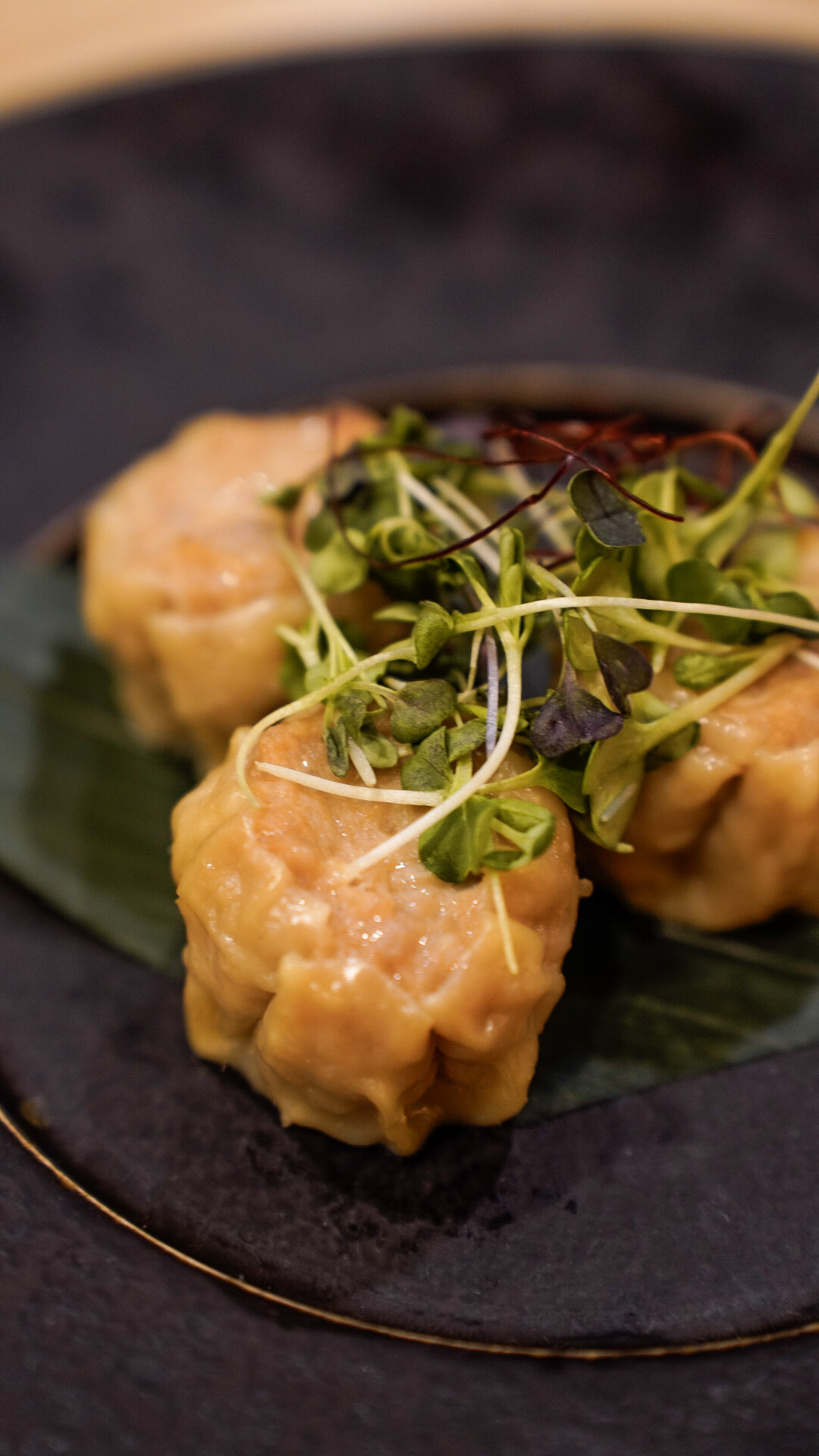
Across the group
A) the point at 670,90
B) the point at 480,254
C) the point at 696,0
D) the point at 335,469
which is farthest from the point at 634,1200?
the point at 696,0

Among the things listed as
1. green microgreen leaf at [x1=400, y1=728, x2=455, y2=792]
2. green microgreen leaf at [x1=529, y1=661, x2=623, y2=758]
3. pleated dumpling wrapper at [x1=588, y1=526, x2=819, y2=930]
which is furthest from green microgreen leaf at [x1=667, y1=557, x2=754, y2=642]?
green microgreen leaf at [x1=400, y1=728, x2=455, y2=792]

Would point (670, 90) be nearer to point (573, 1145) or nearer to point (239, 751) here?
point (239, 751)

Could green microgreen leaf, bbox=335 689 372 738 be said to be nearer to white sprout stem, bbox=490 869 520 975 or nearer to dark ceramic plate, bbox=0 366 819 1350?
white sprout stem, bbox=490 869 520 975

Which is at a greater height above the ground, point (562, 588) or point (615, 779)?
point (562, 588)

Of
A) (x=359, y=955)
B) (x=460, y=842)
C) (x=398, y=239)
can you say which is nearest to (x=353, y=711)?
(x=460, y=842)

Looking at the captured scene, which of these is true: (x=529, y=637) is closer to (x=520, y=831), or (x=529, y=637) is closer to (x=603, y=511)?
(x=603, y=511)

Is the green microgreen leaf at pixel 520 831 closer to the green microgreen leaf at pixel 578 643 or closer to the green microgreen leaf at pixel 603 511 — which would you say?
the green microgreen leaf at pixel 578 643
